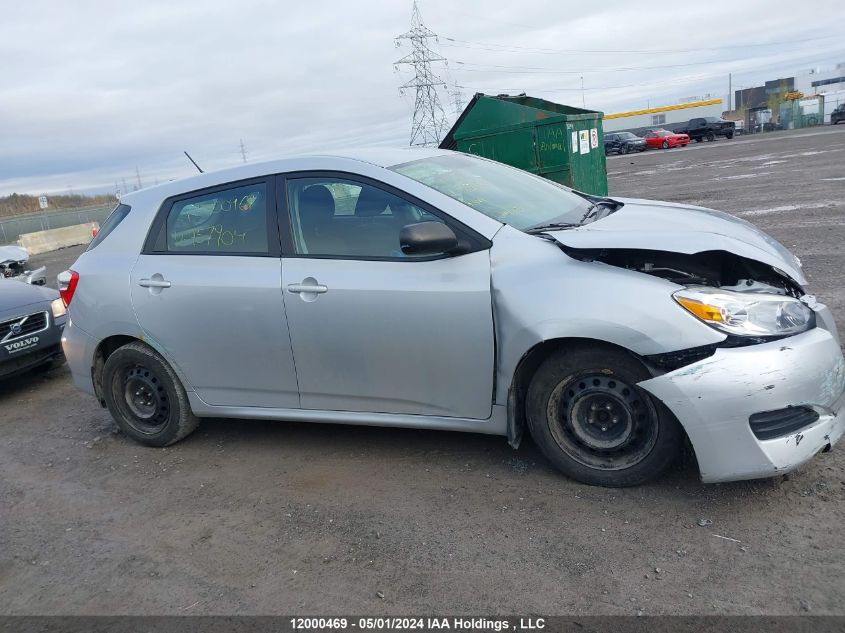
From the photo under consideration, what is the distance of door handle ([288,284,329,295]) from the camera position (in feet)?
13.3

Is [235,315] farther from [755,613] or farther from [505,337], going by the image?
[755,613]

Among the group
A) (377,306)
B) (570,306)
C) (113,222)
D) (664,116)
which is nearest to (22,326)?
(113,222)

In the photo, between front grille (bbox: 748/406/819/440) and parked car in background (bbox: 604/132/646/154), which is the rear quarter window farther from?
parked car in background (bbox: 604/132/646/154)

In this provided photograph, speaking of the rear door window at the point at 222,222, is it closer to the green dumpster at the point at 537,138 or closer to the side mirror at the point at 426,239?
the side mirror at the point at 426,239

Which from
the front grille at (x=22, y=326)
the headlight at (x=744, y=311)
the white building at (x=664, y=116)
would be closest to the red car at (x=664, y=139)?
the white building at (x=664, y=116)

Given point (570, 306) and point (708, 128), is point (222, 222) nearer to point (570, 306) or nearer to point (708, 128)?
point (570, 306)

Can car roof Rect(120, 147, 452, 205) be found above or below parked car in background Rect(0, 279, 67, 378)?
above

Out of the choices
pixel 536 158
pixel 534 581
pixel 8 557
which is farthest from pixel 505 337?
pixel 536 158

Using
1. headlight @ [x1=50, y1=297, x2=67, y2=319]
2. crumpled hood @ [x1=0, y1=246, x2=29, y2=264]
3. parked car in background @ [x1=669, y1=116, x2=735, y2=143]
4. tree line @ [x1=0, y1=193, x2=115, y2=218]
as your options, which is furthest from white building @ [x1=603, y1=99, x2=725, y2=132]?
headlight @ [x1=50, y1=297, x2=67, y2=319]

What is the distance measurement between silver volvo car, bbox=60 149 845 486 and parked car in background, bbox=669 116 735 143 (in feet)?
154

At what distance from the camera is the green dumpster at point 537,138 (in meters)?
10.8

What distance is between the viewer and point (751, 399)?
3137 mm

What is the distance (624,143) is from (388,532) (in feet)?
153

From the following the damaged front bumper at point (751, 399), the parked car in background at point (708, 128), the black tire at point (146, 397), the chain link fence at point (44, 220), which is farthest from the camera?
the parked car in background at point (708, 128)
